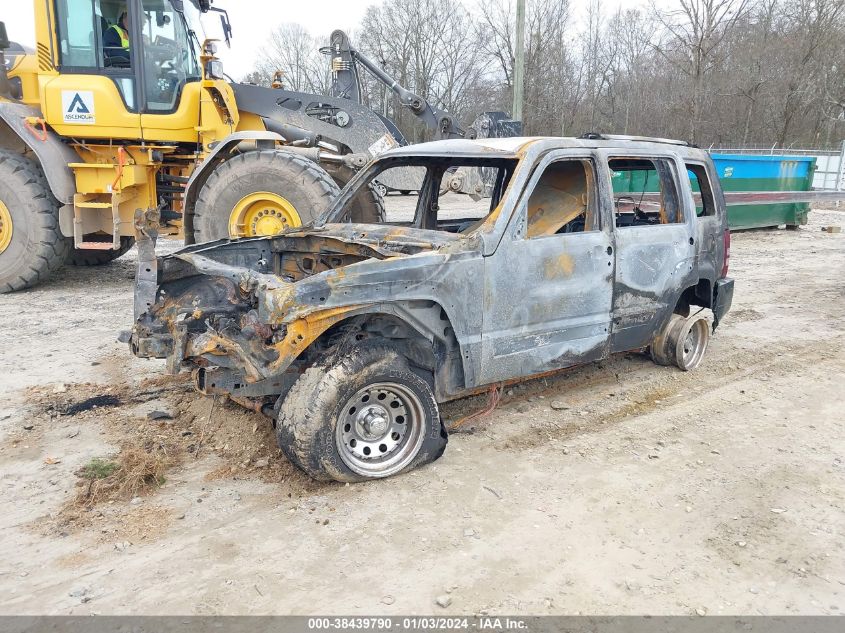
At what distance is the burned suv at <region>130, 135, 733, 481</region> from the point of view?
12.0 ft

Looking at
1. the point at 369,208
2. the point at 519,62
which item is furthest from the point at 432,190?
the point at 519,62

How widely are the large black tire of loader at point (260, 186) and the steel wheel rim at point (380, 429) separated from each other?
398cm

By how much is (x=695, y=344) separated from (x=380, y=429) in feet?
11.4

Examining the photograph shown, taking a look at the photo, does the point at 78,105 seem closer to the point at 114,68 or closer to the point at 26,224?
the point at 114,68

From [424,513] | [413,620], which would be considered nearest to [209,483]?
[424,513]

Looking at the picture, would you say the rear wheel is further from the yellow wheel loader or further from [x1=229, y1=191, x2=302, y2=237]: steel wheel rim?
[x1=229, y1=191, x2=302, y2=237]: steel wheel rim

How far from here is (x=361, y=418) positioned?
12.6ft

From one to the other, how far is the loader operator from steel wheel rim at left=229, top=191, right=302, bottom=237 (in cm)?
254

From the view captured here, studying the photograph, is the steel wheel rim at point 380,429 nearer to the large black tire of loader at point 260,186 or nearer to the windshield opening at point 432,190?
the windshield opening at point 432,190

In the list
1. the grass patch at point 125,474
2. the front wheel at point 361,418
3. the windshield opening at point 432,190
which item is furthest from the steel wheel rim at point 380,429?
the windshield opening at point 432,190

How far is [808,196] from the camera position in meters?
16.0

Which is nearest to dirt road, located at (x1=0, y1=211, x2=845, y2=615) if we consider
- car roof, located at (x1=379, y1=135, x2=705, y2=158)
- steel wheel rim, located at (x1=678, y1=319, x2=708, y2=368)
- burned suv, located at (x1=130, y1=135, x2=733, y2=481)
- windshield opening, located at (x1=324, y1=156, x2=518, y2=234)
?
steel wheel rim, located at (x1=678, y1=319, x2=708, y2=368)

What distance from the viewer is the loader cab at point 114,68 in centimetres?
803

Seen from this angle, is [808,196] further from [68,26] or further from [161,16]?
[68,26]
